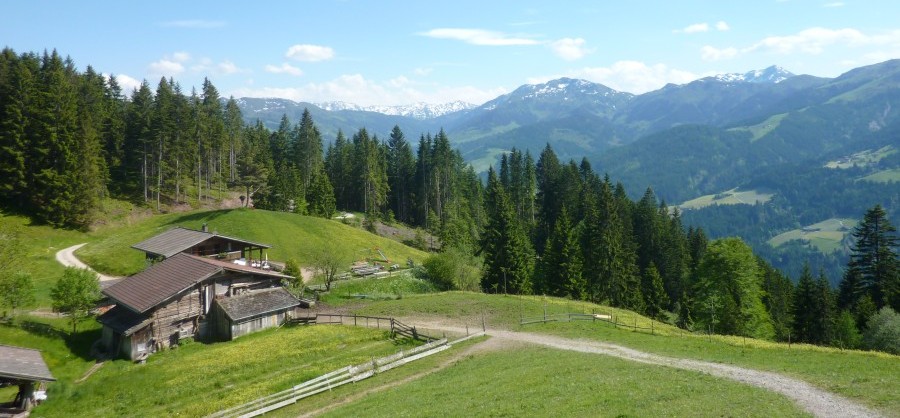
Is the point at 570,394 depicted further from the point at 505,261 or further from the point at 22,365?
the point at 505,261

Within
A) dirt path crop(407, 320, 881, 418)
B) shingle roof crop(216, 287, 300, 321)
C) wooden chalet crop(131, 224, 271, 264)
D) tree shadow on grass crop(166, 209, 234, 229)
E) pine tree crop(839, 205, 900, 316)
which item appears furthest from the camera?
tree shadow on grass crop(166, 209, 234, 229)

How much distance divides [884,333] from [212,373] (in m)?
67.2

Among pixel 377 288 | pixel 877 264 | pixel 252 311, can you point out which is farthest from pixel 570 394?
pixel 877 264

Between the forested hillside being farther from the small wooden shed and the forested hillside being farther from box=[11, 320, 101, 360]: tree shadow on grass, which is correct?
box=[11, 320, 101, 360]: tree shadow on grass

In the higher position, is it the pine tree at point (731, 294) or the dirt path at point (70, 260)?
the dirt path at point (70, 260)

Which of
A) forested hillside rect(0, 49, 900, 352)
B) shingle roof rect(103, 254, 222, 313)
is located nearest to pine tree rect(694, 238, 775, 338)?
forested hillside rect(0, 49, 900, 352)

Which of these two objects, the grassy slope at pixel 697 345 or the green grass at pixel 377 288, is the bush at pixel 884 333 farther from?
the green grass at pixel 377 288

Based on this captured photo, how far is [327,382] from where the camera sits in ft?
105

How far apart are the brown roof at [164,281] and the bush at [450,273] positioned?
85.4 feet

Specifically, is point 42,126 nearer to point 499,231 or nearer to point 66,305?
point 66,305

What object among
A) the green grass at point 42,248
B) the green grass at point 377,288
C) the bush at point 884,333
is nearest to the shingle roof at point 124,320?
the green grass at point 42,248

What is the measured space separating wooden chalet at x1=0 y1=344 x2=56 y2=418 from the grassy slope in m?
27.9

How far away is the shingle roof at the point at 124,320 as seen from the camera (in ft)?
142

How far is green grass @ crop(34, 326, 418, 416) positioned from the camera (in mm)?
32438
